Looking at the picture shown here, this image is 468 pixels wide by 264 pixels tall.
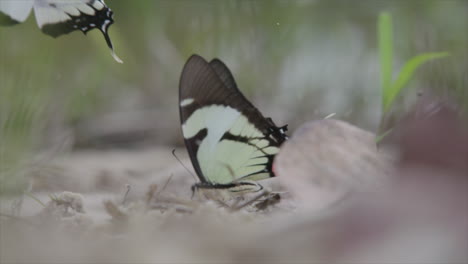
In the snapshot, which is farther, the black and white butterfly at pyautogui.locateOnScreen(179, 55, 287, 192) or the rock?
the black and white butterfly at pyautogui.locateOnScreen(179, 55, 287, 192)

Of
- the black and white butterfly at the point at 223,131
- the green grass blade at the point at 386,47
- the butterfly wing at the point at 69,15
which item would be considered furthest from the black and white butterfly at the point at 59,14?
the green grass blade at the point at 386,47

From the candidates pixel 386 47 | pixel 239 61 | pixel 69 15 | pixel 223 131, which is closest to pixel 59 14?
pixel 69 15

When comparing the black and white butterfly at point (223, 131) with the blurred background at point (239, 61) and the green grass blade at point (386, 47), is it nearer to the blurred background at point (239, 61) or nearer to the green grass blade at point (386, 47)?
the green grass blade at point (386, 47)

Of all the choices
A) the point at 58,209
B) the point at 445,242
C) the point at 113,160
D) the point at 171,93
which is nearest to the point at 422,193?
the point at 445,242

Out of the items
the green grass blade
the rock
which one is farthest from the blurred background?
the rock

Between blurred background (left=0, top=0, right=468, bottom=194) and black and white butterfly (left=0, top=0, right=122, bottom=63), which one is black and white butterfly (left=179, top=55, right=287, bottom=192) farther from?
blurred background (left=0, top=0, right=468, bottom=194)
